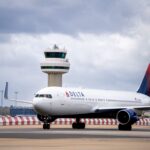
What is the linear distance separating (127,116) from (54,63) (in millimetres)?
68384

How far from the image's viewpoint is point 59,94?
193 feet

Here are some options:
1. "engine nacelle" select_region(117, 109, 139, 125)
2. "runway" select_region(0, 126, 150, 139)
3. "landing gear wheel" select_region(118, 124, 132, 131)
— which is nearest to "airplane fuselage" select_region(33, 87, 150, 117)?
"engine nacelle" select_region(117, 109, 139, 125)

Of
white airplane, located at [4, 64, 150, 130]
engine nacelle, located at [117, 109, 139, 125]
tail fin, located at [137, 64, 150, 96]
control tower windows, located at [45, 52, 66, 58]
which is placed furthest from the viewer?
control tower windows, located at [45, 52, 66, 58]

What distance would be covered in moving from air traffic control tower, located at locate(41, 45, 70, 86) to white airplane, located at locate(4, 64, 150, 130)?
2324 inches

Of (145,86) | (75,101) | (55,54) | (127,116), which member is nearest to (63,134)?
(75,101)

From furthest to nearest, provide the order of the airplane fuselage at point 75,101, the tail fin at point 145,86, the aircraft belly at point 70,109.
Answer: the tail fin at point 145,86
the aircraft belly at point 70,109
the airplane fuselage at point 75,101

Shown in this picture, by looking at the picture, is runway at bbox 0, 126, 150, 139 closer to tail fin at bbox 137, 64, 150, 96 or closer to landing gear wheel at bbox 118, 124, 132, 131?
landing gear wheel at bbox 118, 124, 132, 131

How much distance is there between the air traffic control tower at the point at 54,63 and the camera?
127375 millimetres

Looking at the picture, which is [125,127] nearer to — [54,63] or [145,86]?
[145,86]

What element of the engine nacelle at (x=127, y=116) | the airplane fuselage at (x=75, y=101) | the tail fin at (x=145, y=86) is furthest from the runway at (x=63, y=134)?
the tail fin at (x=145, y=86)

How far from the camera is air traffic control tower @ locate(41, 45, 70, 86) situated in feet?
418

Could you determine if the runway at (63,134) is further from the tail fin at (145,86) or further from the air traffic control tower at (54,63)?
the air traffic control tower at (54,63)

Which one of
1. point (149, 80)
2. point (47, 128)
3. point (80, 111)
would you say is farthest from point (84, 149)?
point (149, 80)

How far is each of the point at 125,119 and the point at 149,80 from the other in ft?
64.2
